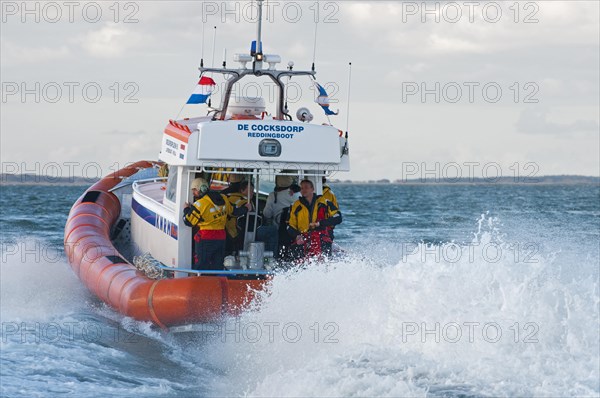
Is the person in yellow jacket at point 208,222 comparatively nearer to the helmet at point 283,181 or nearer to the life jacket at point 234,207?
the life jacket at point 234,207

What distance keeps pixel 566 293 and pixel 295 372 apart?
2123 mm

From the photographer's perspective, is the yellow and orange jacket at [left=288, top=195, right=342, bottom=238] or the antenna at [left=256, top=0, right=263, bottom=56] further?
the antenna at [left=256, top=0, right=263, bottom=56]

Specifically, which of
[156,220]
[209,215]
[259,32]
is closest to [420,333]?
[209,215]

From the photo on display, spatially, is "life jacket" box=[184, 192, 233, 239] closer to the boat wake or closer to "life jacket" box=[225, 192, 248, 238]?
"life jacket" box=[225, 192, 248, 238]

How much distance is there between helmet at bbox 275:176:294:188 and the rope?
1.47 m

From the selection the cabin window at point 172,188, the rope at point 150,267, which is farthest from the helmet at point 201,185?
the rope at point 150,267

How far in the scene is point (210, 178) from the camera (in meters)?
10.1

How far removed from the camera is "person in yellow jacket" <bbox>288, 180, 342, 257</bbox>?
9.62 metres

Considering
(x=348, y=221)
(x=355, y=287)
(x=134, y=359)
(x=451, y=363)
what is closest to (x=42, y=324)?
(x=134, y=359)

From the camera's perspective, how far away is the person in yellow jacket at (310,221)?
962 centimetres

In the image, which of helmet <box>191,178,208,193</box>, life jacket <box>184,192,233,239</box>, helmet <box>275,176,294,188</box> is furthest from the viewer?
helmet <box>275,176,294,188</box>

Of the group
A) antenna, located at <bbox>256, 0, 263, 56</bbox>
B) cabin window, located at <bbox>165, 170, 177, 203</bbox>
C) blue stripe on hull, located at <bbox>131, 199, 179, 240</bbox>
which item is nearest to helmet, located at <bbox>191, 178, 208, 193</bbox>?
blue stripe on hull, located at <bbox>131, 199, 179, 240</bbox>

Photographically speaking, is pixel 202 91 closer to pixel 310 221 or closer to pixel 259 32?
pixel 259 32

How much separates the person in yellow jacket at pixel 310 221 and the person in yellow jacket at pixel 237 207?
→ 0.48 metres
